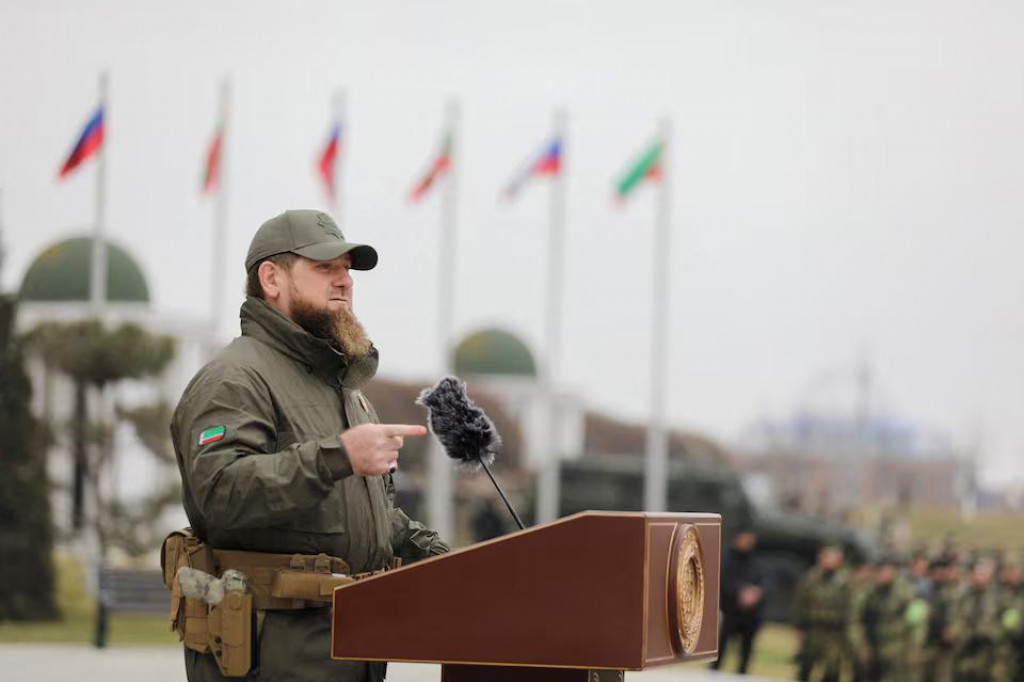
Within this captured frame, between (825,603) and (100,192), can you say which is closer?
(825,603)

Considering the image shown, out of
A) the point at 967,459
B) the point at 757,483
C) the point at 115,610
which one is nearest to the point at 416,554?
the point at 115,610

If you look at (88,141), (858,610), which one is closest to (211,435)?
(858,610)

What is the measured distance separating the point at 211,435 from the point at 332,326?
0.50 meters

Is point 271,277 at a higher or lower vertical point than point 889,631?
higher

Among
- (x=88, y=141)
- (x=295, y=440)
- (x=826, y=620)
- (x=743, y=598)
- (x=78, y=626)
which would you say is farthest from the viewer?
(x=88, y=141)

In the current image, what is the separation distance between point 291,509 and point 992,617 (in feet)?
43.9

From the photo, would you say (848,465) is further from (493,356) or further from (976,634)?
(976,634)

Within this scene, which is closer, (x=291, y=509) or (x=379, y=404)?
(x=291, y=509)

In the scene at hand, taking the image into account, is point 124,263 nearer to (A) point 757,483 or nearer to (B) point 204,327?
(B) point 204,327

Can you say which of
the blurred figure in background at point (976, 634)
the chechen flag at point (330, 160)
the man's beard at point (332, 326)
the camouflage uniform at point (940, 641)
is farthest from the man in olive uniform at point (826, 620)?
the man's beard at point (332, 326)

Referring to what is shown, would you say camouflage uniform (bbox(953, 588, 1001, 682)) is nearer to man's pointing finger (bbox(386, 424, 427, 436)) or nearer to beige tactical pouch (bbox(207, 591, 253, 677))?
beige tactical pouch (bbox(207, 591, 253, 677))

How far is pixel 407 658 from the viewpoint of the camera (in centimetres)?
413

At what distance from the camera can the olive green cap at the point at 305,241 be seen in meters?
4.71

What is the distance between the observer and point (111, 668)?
14.4m
